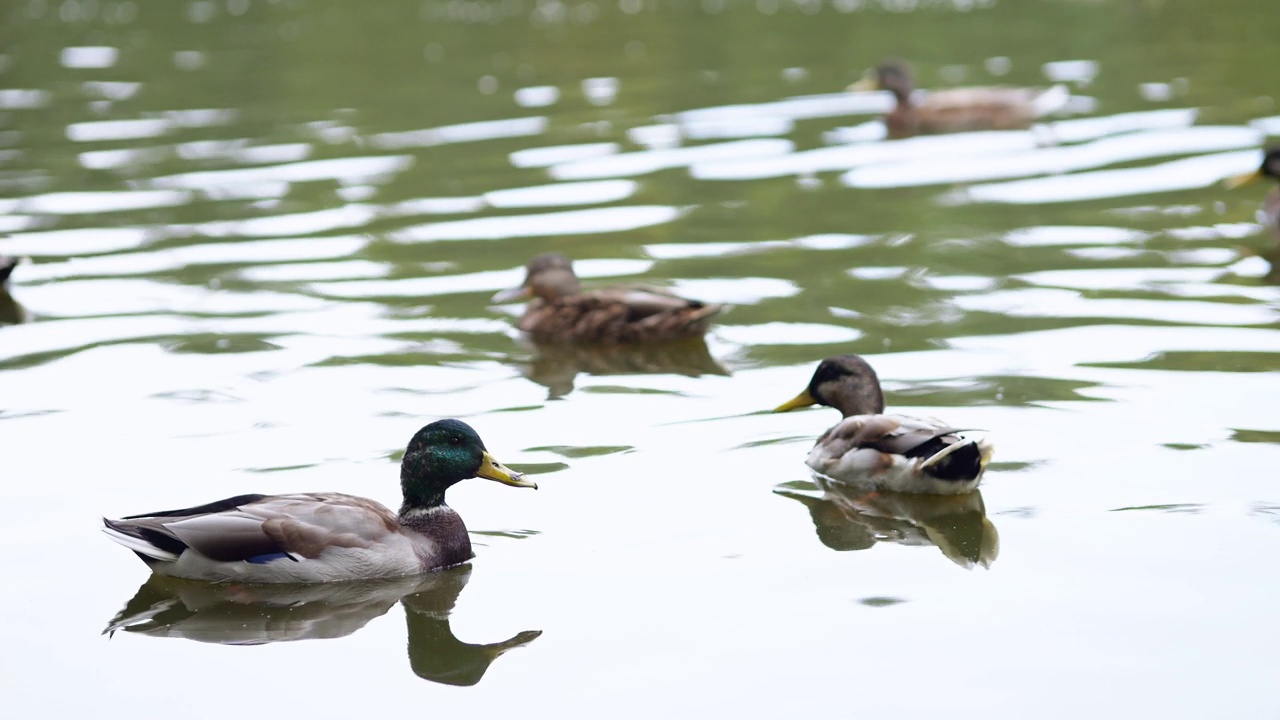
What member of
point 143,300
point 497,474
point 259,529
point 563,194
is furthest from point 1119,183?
point 259,529

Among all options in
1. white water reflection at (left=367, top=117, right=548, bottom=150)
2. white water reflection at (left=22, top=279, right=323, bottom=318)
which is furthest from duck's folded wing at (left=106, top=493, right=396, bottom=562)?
white water reflection at (left=367, top=117, right=548, bottom=150)

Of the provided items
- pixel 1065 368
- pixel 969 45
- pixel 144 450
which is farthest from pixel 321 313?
pixel 969 45

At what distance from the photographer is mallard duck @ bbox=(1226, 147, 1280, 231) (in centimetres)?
1361

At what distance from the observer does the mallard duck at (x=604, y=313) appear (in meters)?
11.0

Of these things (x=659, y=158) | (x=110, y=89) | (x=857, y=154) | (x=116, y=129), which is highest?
(x=110, y=89)

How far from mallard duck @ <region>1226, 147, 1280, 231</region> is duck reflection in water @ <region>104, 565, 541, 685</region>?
28.6ft

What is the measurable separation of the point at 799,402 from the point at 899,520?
1.29 meters

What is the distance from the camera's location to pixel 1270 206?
13.7 m

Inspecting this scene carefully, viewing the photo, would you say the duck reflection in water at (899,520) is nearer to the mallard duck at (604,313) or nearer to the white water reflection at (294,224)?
the mallard duck at (604,313)

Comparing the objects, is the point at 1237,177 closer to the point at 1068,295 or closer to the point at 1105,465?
the point at 1068,295

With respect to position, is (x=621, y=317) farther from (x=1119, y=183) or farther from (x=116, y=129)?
(x=116, y=129)

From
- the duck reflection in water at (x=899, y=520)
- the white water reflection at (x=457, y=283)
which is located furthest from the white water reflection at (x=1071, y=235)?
the duck reflection in water at (x=899, y=520)

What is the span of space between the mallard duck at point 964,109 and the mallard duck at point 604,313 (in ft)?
26.8

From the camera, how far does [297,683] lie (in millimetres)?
6152
